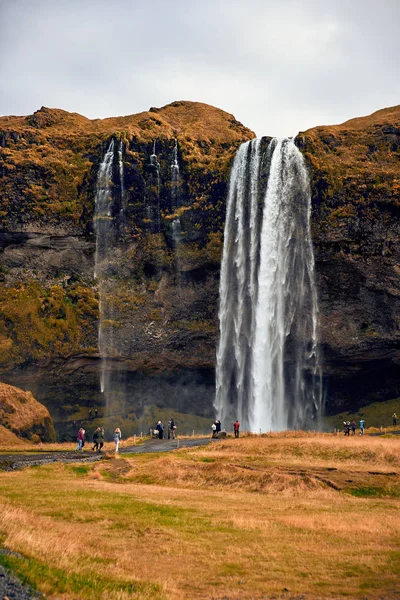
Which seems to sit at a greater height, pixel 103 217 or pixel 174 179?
pixel 174 179

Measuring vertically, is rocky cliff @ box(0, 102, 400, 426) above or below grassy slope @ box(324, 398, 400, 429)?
above

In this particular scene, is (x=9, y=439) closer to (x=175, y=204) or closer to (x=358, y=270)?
(x=175, y=204)

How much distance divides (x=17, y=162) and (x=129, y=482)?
58196 mm

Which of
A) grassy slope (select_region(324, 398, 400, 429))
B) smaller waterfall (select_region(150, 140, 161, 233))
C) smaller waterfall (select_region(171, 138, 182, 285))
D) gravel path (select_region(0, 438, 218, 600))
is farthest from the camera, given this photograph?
smaller waterfall (select_region(150, 140, 161, 233))

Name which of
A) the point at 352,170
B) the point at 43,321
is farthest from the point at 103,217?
the point at 352,170

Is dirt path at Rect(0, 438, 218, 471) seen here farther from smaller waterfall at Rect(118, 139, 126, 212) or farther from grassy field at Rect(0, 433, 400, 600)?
smaller waterfall at Rect(118, 139, 126, 212)

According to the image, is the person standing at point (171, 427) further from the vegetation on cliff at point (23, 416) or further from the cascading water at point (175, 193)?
the cascading water at point (175, 193)

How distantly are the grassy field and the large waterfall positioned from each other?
119 feet

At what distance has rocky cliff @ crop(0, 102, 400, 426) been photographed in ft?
236

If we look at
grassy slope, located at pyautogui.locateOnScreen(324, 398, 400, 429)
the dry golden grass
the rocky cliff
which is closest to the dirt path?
the dry golden grass

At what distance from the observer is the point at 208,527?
20.2 metres

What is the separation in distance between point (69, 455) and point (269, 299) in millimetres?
38045

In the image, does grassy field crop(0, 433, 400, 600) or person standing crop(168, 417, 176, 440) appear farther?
person standing crop(168, 417, 176, 440)

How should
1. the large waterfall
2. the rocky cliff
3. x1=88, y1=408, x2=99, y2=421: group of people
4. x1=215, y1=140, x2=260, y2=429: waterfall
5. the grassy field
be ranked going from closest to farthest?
the grassy field < the rocky cliff < the large waterfall < x1=215, y1=140, x2=260, y2=429: waterfall < x1=88, y1=408, x2=99, y2=421: group of people
